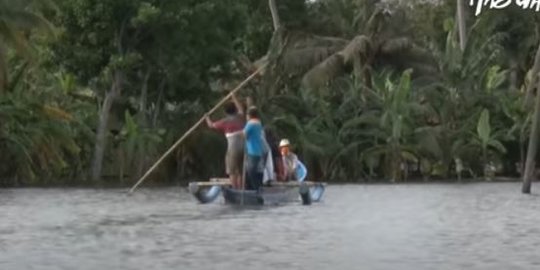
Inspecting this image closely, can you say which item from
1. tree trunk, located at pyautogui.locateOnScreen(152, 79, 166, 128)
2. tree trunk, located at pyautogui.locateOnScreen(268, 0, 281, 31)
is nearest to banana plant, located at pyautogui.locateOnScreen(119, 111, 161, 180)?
tree trunk, located at pyautogui.locateOnScreen(152, 79, 166, 128)

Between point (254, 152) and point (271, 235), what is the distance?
7.17m

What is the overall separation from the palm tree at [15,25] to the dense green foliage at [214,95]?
0.05 m

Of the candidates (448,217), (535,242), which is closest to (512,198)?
A: (448,217)

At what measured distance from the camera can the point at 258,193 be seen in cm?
2200

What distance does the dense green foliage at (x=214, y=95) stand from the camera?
38.2 metres

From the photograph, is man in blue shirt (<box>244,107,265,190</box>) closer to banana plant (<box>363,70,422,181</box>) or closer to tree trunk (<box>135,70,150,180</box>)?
tree trunk (<box>135,70,150,180</box>)

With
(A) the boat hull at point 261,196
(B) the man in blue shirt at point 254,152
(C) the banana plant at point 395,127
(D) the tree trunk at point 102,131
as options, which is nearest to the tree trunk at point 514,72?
(C) the banana plant at point 395,127

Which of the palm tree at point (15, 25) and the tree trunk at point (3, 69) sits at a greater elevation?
the palm tree at point (15, 25)

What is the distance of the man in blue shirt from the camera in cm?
2202

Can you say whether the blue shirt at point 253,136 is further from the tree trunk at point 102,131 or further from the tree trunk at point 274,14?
the tree trunk at point 274,14

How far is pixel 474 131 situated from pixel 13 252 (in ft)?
103

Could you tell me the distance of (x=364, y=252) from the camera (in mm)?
12625

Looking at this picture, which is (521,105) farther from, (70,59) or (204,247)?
(204,247)

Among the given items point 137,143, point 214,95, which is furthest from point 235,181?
point 214,95
